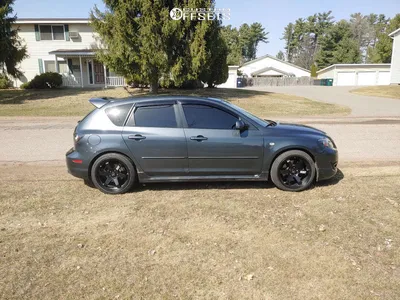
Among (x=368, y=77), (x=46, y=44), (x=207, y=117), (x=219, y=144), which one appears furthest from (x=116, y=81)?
(x=368, y=77)

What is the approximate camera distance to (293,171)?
5215mm

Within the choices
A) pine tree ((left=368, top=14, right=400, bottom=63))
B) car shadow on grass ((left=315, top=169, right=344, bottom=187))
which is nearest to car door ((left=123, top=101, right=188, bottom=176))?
car shadow on grass ((left=315, top=169, right=344, bottom=187))

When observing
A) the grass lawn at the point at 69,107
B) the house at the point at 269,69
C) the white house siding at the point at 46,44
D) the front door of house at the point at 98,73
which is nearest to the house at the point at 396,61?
the house at the point at 269,69

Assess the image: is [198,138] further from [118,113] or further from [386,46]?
[386,46]

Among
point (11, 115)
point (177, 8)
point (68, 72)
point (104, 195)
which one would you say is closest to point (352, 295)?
point (104, 195)

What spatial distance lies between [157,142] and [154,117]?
44cm

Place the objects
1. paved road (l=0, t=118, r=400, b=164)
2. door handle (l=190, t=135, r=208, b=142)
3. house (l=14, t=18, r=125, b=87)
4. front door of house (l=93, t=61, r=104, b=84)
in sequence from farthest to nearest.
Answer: front door of house (l=93, t=61, r=104, b=84)
house (l=14, t=18, r=125, b=87)
paved road (l=0, t=118, r=400, b=164)
door handle (l=190, t=135, r=208, b=142)

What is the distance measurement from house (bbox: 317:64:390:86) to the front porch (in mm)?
37522

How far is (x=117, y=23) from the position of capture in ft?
60.0

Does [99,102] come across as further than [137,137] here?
Yes

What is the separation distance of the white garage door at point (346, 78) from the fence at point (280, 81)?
6.02 metres

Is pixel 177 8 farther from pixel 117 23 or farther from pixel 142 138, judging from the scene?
pixel 142 138

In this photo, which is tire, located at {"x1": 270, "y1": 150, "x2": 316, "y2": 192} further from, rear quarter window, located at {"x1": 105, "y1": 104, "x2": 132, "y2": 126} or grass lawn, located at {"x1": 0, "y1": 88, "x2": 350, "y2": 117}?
grass lawn, located at {"x1": 0, "y1": 88, "x2": 350, "y2": 117}

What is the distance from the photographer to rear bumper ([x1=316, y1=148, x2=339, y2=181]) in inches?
205
